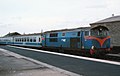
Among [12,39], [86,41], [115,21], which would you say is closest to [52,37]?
[86,41]

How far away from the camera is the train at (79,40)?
20578 mm

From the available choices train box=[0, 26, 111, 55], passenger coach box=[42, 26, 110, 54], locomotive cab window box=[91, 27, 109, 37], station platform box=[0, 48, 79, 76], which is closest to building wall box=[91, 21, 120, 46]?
train box=[0, 26, 111, 55]

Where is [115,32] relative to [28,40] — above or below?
above

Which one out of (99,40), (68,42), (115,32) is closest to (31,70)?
(99,40)

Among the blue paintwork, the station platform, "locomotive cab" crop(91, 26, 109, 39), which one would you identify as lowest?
the station platform

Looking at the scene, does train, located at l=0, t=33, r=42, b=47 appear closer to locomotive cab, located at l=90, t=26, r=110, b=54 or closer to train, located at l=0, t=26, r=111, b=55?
train, located at l=0, t=26, r=111, b=55

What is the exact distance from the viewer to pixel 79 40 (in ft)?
75.0

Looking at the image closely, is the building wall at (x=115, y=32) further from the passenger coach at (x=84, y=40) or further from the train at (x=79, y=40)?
the passenger coach at (x=84, y=40)

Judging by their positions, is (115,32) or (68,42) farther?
(115,32)

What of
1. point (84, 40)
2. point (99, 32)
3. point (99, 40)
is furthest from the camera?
point (84, 40)

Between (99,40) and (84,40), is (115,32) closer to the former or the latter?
(84,40)

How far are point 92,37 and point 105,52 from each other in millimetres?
2102

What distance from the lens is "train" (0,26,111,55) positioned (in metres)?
20.6

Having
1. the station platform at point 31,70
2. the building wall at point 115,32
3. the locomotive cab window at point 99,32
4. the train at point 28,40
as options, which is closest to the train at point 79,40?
the locomotive cab window at point 99,32
